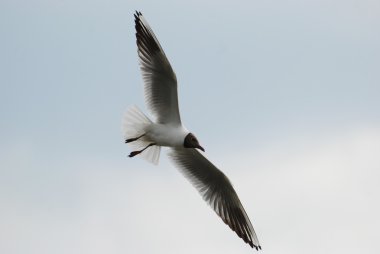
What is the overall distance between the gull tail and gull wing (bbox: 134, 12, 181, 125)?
196mm

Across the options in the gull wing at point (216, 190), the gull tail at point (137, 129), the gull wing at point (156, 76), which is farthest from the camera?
the gull wing at point (216, 190)

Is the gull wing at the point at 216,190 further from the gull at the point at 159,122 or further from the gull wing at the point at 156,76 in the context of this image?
the gull wing at the point at 156,76

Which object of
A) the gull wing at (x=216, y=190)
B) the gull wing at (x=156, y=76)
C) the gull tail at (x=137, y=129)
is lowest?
the gull wing at (x=216, y=190)

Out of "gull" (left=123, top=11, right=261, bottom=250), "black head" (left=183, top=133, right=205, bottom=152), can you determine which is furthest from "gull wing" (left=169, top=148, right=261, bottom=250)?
"black head" (left=183, top=133, right=205, bottom=152)

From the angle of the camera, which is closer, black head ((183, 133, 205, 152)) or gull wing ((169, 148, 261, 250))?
black head ((183, 133, 205, 152))

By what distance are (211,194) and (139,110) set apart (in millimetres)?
1575

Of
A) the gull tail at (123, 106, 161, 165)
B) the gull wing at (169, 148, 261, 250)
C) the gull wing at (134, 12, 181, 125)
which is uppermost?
the gull wing at (134, 12, 181, 125)

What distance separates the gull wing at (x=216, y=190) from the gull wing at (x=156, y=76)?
2.32 ft

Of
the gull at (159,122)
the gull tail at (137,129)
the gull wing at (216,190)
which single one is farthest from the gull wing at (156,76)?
the gull wing at (216,190)

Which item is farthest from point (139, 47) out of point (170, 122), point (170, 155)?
point (170, 155)

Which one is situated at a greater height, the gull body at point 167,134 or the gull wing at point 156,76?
the gull wing at point 156,76

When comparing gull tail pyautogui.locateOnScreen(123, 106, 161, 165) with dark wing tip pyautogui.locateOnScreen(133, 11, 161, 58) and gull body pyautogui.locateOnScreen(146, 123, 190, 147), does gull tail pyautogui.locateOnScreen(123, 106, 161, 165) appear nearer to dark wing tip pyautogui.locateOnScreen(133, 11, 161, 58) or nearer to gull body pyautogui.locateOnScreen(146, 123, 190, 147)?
gull body pyautogui.locateOnScreen(146, 123, 190, 147)

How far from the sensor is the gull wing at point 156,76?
25.8 ft

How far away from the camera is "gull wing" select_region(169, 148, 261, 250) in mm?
8688
